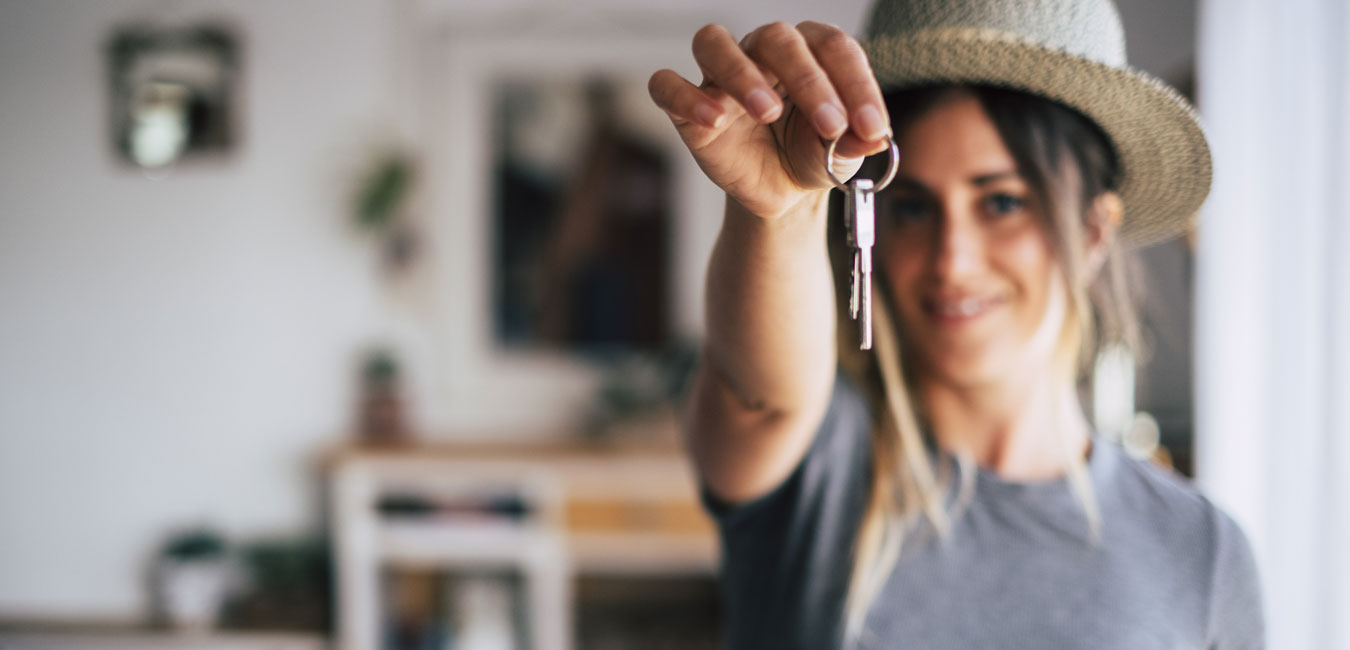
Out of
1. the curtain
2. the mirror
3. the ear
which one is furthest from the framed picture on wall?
the ear

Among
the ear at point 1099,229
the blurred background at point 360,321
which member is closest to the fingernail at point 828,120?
the ear at point 1099,229

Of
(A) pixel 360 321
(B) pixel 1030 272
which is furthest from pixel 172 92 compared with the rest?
(B) pixel 1030 272

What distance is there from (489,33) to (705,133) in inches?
95.3

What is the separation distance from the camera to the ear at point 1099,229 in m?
0.69

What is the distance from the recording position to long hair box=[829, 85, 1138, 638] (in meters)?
0.63

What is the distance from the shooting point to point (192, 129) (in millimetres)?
2709

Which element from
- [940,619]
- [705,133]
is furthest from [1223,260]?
[705,133]

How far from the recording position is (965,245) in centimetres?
61

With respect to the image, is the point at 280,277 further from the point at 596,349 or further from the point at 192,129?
the point at 596,349

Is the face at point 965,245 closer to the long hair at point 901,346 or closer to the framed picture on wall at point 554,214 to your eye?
the long hair at point 901,346

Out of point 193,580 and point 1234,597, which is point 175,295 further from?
point 1234,597

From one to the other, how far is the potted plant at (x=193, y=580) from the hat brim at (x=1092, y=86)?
8.92 ft

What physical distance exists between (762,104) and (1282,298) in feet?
2.46

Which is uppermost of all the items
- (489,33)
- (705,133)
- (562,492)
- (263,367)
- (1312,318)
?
(489,33)
